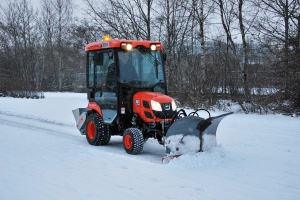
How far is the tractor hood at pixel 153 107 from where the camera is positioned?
6770 millimetres

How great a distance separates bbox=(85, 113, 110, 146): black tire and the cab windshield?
126 centimetres

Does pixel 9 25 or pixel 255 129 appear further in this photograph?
pixel 9 25

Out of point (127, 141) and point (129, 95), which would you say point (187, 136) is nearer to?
point (127, 141)

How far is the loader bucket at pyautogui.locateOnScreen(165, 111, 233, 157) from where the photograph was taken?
5.96 m

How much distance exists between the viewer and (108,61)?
24.1 ft

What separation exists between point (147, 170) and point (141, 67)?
250cm

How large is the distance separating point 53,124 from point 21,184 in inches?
273

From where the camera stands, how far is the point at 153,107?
22.2 feet

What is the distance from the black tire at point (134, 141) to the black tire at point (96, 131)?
A: 1.04 m

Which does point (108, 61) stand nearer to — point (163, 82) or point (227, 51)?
point (163, 82)

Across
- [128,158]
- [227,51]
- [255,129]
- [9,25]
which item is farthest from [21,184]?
[9,25]

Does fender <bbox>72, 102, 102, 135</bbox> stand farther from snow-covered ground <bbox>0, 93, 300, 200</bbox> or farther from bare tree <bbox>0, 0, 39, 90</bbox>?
bare tree <bbox>0, 0, 39, 90</bbox>

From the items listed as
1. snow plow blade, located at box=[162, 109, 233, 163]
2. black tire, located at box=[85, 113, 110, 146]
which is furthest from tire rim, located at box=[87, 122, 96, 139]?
snow plow blade, located at box=[162, 109, 233, 163]

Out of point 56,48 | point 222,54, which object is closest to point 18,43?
point 56,48
